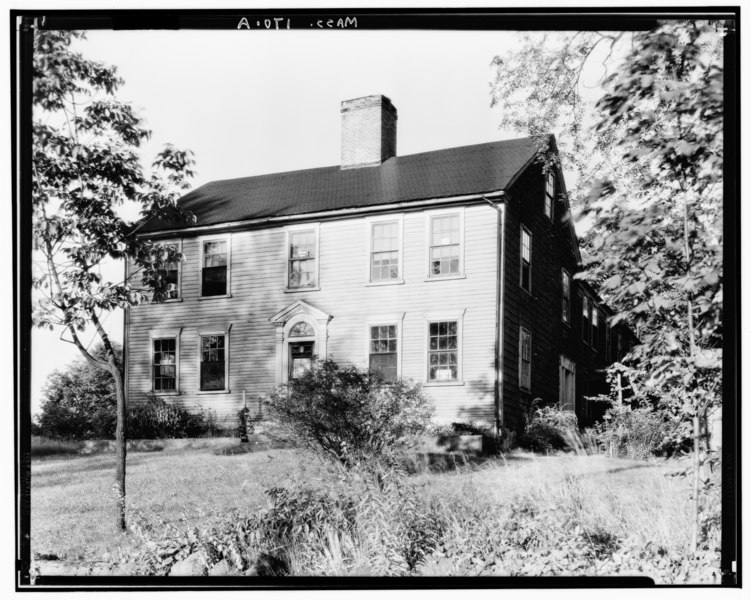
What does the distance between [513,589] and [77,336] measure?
137 inches

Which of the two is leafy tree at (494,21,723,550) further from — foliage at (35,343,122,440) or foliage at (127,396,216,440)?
foliage at (35,343,122,440)

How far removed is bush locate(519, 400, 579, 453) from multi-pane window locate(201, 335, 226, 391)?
2291 millimetres

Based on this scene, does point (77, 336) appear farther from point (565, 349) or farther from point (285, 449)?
point (565, 349)

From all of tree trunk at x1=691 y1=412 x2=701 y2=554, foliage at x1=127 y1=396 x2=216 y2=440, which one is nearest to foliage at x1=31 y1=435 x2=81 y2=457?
foliage at x1=127 y1=396 x2=216 y2=440

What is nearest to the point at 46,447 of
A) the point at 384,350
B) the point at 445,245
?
the point at 384,350

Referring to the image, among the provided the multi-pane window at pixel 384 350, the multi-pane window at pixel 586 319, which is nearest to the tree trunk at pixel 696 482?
the multi-pane window at pixel 586 319

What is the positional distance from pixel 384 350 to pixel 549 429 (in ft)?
4.52

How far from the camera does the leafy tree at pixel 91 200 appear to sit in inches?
233

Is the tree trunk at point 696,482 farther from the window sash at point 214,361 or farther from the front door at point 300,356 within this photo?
the window sash at point 214,361

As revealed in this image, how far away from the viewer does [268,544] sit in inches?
233

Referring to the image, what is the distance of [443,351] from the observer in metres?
6.07

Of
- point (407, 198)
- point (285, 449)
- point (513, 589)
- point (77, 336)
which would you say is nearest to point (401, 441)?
point (285, 449)

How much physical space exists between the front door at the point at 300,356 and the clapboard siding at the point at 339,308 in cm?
16

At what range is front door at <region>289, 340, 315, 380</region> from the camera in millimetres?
6219
